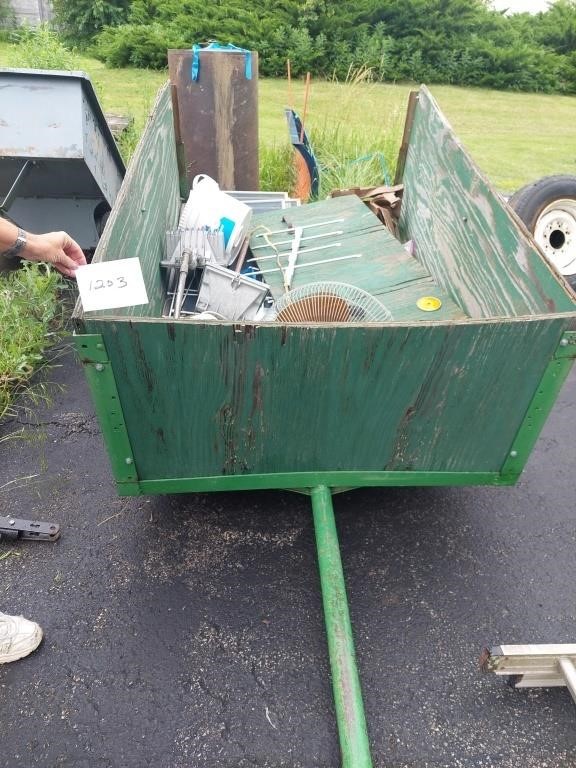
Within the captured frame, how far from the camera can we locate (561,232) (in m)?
3.96

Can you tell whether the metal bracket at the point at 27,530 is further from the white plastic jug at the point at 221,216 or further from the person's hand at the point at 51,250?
the white plastic jug at the point at 221,216

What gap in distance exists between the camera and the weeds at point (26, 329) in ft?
9.77

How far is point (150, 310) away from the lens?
2.37m

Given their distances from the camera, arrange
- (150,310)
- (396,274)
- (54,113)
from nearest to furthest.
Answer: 1. (150,310)
2. (396,274)
3. (54,113)

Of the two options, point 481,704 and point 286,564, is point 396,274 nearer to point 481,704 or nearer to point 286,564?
point 286,564

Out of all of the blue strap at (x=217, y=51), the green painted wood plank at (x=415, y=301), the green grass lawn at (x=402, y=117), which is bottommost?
the green grass lawn at (x=402, y=117)

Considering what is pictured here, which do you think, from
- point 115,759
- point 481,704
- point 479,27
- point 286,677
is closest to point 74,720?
point 115,759

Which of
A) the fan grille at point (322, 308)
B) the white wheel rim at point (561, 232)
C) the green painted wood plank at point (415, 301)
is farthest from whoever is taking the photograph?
the white wheel rim at point (561, 232)

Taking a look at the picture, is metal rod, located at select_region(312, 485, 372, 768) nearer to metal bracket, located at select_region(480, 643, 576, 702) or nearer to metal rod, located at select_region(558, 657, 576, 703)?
metal bracket, located at select_region(480, 643, 576, 702)

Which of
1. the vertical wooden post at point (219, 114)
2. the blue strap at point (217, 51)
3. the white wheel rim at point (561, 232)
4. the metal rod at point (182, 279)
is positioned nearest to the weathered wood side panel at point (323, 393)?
the metal rod at point (182, 279)

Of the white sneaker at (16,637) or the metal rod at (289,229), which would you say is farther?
the metal rod at (289,229)

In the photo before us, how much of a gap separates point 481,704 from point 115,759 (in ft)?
3.76

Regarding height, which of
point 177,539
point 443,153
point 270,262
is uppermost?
point 443,153

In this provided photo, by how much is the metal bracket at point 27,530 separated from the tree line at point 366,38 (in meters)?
14.5
